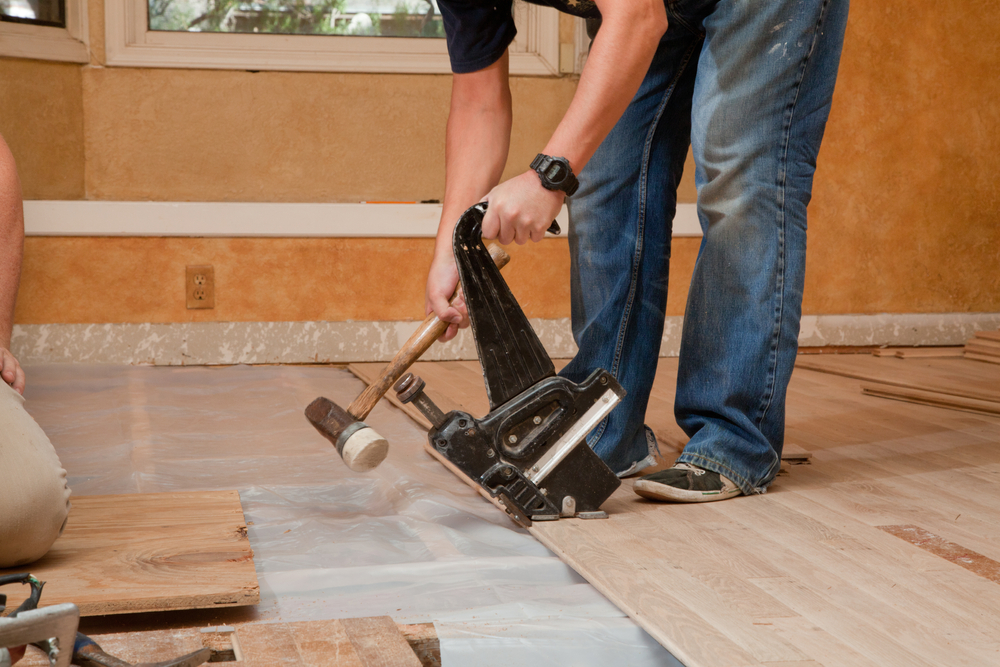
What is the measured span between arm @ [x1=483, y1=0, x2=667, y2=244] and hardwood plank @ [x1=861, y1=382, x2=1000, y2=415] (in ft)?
5.00

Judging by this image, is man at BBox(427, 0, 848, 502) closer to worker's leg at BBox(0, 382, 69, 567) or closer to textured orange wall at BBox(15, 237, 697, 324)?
worker's leg at BBox(0, 382, 69, 567)

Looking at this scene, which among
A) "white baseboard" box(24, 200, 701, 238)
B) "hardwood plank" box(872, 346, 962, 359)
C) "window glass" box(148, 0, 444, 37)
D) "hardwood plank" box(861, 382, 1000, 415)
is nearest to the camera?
"hardwood plank" box(861, 382, 1000, 415)

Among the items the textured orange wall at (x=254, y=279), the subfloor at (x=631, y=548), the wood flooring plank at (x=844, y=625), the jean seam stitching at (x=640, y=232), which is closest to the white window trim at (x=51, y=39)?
the textured orange wall at (x=254, y=279)

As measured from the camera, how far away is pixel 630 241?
1663 mm

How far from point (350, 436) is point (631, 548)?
423mm

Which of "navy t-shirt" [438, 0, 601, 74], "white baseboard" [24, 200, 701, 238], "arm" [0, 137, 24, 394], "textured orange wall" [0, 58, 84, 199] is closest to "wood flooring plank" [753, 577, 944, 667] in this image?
"navy t-shirt" [438, 0, 601, 74]

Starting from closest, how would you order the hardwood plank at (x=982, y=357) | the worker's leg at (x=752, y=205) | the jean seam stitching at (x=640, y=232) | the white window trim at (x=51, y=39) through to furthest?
the worker's leg at (x=752, y=205)
the jean seam stitching at (x=640, y=232)
the white window trim at (x=51, y=39)
the hardwood plank at (x=982, y=357)

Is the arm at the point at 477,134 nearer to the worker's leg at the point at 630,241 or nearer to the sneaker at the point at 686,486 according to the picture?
the worker's leg at the point at 630,241

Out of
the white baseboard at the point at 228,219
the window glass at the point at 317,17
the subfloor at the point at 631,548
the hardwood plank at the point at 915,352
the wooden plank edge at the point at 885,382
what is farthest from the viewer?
the window glass at the point at 317,17

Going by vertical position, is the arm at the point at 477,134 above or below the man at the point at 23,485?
above

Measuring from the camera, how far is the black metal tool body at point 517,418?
1317 millimetres

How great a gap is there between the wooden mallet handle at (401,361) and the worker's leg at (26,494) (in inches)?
16.4

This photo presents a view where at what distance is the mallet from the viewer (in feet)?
4.10

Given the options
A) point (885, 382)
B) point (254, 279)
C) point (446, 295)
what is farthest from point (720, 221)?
point (254, 279)
